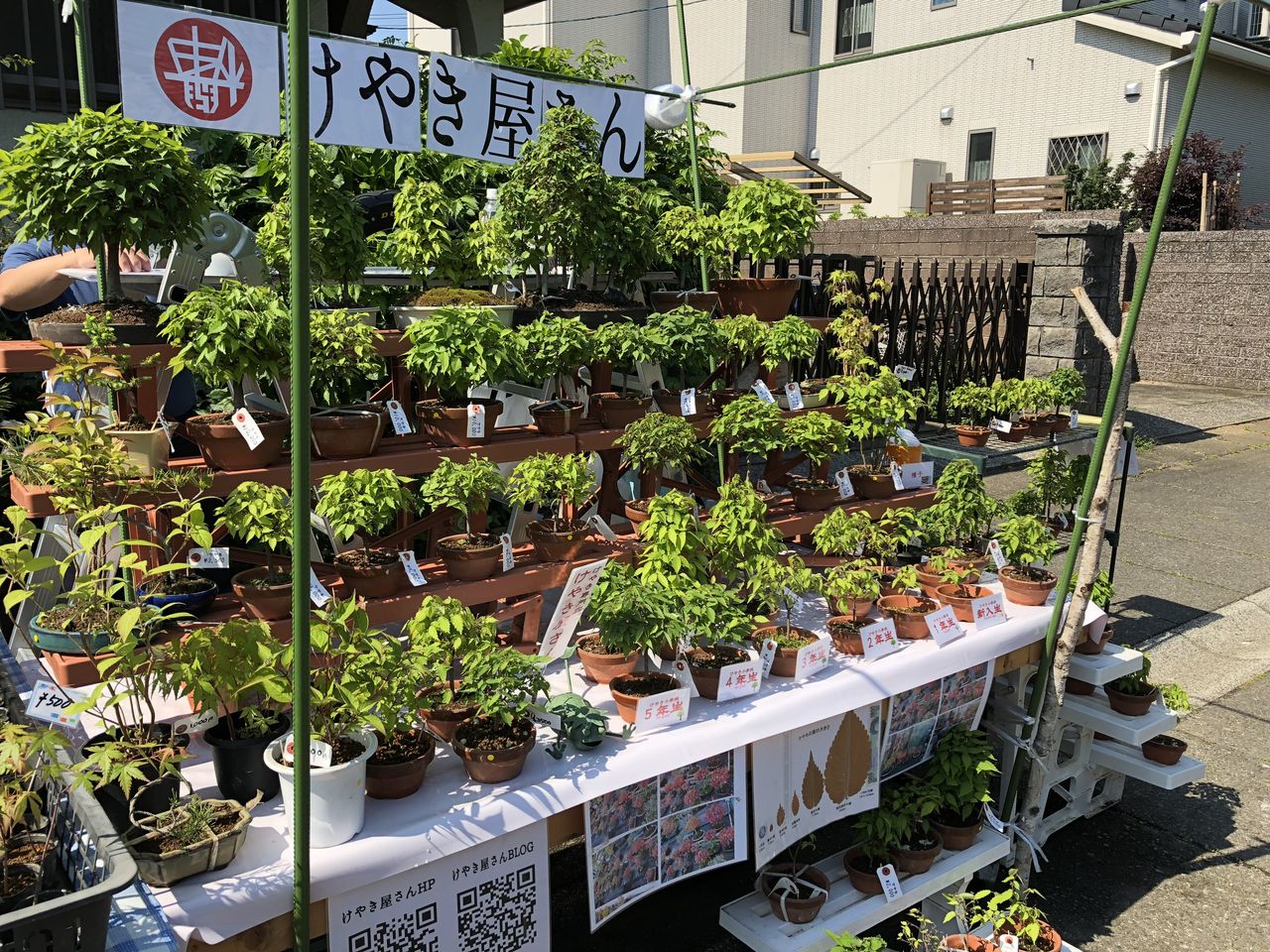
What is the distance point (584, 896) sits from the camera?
2.89 metres

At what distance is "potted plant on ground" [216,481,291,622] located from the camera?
80.0 inches

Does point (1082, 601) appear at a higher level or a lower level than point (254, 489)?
lower

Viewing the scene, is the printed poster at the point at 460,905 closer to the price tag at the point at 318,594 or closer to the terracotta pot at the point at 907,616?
the price tag at the point at 318,594

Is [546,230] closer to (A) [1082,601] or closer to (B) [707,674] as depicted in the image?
(B) [707,674]

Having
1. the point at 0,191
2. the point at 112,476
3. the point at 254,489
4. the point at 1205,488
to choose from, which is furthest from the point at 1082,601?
the point at 1205,488

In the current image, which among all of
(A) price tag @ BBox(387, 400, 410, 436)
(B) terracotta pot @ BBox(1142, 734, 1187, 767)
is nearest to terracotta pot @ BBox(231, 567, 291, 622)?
(A) price tag @ BBox(387, 400, 410, 436)

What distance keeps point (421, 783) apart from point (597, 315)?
171 centimetres

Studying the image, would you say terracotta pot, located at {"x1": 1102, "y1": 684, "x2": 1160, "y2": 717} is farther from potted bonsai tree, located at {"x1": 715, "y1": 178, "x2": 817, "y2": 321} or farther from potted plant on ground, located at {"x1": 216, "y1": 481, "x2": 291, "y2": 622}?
potted plant on ground, located at {"x1": 216, "y1": 481, "x2": 291, "y2": 622}

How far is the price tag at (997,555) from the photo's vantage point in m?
3.15

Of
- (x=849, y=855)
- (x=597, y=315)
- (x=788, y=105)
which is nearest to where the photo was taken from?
(x=849, y=855)

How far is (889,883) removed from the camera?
101 inches

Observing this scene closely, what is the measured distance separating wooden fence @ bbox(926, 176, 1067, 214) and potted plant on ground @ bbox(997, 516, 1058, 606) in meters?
10.5

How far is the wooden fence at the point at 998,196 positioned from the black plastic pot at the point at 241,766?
41.1ft

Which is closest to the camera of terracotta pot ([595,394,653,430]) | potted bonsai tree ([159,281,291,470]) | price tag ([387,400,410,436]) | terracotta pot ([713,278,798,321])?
potted bonsai tree ([159,281,291,470])
